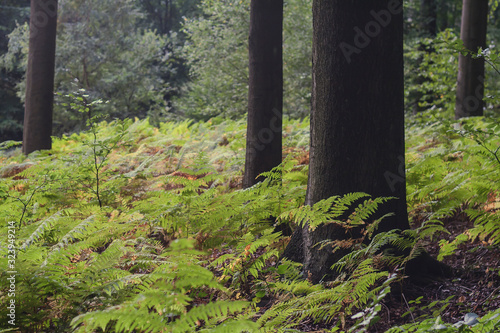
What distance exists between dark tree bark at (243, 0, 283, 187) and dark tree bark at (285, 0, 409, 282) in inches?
64.9

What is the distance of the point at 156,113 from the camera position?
17.4 meters

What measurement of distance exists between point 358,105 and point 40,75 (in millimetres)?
6404

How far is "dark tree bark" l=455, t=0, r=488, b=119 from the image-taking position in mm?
7586

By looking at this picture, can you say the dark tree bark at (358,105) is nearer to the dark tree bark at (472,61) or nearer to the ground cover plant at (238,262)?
the ground cover plant at (238,262)

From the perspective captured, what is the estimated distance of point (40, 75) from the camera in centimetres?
754

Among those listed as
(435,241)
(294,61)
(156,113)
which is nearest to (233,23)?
(294,61)

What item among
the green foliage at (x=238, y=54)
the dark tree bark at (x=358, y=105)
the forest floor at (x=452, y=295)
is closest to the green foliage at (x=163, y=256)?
the forest floor at (x=452, y=295)

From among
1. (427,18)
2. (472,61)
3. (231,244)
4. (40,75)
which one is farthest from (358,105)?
(427,18)

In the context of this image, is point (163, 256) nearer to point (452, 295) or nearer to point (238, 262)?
point (238, 262)

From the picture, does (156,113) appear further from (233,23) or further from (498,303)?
(498,303)

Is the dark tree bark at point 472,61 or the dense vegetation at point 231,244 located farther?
the dark tree bark at point 472,61

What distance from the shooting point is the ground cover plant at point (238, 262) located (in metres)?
1.93

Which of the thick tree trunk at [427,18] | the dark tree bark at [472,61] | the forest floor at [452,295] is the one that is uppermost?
the thick tree trunk at [427,18]

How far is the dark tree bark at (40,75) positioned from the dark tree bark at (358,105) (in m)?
6.03
